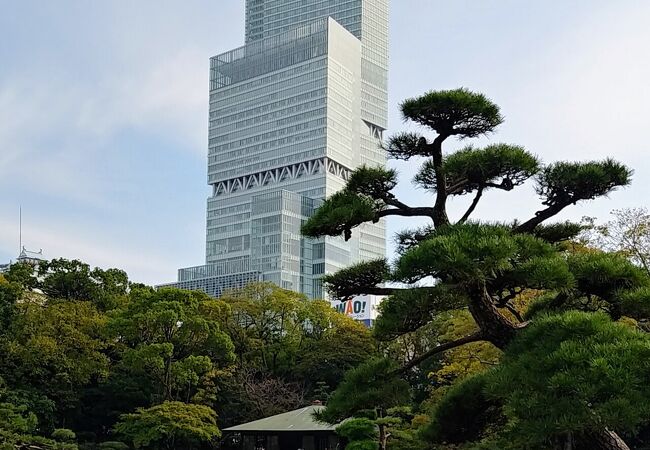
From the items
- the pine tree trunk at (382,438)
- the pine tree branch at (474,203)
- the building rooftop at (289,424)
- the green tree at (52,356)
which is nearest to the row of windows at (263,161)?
the green tree at (52,356)

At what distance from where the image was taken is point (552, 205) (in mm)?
4719

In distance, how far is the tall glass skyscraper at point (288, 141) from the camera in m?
59.6

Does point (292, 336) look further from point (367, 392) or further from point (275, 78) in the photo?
point (275, 78)

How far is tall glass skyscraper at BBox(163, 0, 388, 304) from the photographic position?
59.6m

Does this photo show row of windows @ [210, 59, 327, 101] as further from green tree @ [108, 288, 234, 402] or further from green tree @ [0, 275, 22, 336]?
green tree @ [0, 275, 22, 336]

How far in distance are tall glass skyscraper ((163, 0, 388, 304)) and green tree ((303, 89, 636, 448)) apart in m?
52.9

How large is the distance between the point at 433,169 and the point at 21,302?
18.8 m

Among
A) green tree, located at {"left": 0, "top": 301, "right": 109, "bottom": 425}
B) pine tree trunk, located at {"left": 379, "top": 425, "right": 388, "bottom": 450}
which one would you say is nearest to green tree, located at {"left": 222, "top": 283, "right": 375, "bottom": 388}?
green tree, located at {"left": 0, "top": 301, "right": 109, "bottom": 425}

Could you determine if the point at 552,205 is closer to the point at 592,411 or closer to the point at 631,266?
the point at 631,266

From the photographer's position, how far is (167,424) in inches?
A: 685

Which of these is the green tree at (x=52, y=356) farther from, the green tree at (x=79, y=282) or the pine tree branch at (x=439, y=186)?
the pine tree branch at (x=439, y=186)

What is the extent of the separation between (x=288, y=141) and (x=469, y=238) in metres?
64.5

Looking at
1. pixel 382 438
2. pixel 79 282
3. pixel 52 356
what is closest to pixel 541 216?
pixel 382 438

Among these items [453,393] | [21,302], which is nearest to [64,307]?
[21,302]
